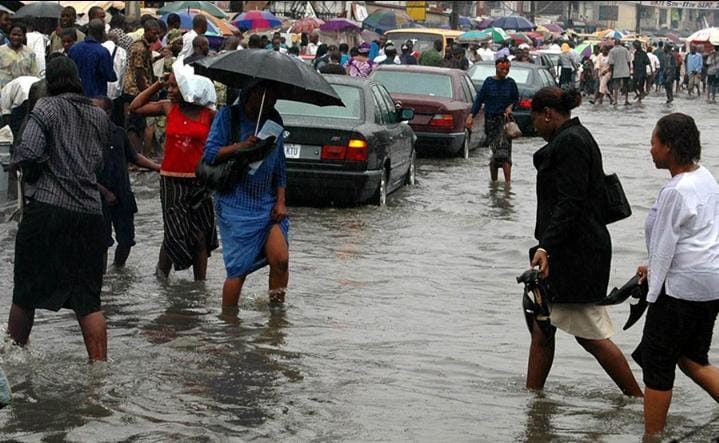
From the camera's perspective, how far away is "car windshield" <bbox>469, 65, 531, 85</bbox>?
29125 mm

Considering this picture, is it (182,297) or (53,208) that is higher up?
(53,208)

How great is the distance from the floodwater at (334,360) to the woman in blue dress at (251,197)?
0.48 metres

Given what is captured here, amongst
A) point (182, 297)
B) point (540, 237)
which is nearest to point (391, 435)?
point (540, 237)

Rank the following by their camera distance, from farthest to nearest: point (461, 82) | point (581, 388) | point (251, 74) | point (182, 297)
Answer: point (461, 82)
point (182, 297)
point (251, 74)
point (581, 388)

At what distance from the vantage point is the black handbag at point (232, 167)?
924cm

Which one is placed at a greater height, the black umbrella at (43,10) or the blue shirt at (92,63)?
the black umbrella at (43,10)

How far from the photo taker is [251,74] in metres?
9.36

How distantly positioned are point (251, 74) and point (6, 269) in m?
3.22

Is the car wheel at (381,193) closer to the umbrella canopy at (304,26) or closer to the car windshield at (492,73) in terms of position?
the car windshield at (492,73)

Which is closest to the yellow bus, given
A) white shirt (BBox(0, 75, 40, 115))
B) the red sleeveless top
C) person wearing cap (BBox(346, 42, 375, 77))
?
person wearing cap (BBox(346, 42, 375, 77))

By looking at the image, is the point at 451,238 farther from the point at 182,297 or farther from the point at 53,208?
the point at 53,208

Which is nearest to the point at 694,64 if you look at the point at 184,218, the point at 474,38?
the point at 474,38

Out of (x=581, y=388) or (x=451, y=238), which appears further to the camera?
(x=451, y=238)

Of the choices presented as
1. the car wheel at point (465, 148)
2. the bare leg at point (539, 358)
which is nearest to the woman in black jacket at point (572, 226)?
the bare leg at point (539, 358)
